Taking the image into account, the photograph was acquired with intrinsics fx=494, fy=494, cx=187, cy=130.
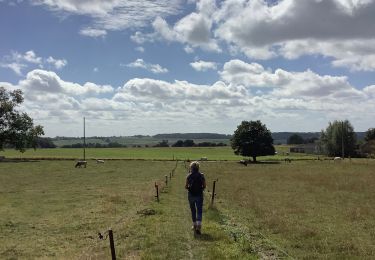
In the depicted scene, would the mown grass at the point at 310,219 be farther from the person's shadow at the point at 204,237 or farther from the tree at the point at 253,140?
the tree at the point at 253,140

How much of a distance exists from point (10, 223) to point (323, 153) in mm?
154087

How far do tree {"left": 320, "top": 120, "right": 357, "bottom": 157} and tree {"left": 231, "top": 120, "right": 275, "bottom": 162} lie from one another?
45.7 m

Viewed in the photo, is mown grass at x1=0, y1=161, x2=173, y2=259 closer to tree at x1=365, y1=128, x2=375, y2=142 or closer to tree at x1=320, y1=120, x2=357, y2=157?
tree at x1=320, y1=120, x2=357, y2=157

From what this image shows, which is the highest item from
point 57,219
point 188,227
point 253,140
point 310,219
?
point 253,140

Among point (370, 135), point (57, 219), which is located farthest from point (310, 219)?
point (370, 135)

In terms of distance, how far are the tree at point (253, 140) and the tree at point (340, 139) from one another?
4570 centimetres

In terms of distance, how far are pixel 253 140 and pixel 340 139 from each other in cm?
5162

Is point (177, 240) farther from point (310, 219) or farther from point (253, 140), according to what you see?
point (253, 140)

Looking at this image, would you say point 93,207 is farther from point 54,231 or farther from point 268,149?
point 268,149

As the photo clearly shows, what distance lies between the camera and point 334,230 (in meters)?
19.1

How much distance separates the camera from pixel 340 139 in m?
156

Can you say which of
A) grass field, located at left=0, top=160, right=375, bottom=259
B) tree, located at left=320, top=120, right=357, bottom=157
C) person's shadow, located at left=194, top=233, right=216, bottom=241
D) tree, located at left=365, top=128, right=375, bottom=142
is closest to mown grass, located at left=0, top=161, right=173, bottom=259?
grass field, located at left=0, top=160, right=375, bottom=259

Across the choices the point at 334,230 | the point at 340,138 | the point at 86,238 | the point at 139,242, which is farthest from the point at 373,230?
the point at 340,138

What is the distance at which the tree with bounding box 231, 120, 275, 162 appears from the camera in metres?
116
